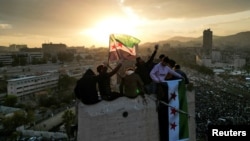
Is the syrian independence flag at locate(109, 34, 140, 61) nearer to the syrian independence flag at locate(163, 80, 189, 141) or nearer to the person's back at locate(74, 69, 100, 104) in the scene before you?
the syrian independence flag at locate(163, 80, 189, 141)

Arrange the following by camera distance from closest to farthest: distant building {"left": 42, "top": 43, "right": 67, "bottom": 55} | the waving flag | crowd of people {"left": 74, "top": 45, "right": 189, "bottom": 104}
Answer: crowd of people {"left": 74, "top": 45, "right": 189, "bottom": 104}
the waving flag
distant building {"left": 42, "top": 43, "right": 67, "bottom": 55}

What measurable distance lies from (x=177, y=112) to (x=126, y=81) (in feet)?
3.57

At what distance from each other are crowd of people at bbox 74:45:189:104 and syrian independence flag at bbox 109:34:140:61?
0.93 m

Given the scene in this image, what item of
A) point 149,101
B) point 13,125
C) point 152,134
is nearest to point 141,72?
point 149,101

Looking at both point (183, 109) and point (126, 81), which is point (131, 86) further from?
point (183, 109)

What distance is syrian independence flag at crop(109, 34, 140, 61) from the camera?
272 inches

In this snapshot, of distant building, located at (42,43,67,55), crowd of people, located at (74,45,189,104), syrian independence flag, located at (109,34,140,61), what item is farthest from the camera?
distant building, located at (42,43,67,55)

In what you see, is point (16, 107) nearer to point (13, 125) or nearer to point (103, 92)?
point (13, 125)

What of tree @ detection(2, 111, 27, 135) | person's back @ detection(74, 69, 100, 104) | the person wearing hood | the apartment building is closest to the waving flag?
the person wearing hood

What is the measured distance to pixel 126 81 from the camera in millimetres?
5234

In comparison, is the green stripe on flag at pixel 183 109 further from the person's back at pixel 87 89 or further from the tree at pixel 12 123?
the tree at pixel 12 123

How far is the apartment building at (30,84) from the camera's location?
44438 millimetres

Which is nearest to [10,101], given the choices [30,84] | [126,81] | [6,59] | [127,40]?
[30,84]

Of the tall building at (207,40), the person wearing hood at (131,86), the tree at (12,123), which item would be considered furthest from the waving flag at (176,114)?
the tall building at (207,40)
